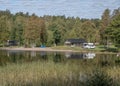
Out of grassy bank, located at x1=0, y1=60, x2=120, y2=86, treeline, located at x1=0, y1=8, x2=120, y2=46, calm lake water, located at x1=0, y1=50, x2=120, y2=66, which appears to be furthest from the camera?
treeline, located at x1=0, y1=8, x2=120, y2=46

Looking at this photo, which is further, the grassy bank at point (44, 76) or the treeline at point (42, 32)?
the treeline at point (42, 32)

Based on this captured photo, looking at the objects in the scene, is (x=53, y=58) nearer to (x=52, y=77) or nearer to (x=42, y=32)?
(x=52, y=77)

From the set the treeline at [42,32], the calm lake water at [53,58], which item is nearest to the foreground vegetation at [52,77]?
the calm lake water at [53,58]

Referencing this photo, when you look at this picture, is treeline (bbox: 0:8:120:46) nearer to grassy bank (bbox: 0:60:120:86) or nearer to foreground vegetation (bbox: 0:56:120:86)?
grassy bank (bbox: 0:60:120:86)

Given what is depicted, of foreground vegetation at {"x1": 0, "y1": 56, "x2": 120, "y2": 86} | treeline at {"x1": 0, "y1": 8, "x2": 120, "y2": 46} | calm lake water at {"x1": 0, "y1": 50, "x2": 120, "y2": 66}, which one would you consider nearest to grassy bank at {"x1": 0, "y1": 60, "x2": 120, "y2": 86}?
foreground vegetation at {"x1": 0, "y1": 56, "x2": 120, "y2": 86}

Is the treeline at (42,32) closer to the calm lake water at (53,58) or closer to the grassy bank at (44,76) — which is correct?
the calm lake water at (53,58)

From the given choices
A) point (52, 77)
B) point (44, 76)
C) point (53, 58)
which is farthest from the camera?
point (53, 58)

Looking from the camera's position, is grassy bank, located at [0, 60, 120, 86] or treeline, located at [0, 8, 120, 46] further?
treeline, located at [0, 8, 120, 46]

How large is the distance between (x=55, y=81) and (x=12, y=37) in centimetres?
10127

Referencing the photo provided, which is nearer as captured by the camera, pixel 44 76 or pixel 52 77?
pixel 52 77

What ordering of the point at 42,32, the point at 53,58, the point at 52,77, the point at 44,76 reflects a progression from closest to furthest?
the point at 52,77
the point at 44,76
the point at 53,58
the point at 42,32

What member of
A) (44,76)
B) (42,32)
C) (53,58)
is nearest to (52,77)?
(44,76)

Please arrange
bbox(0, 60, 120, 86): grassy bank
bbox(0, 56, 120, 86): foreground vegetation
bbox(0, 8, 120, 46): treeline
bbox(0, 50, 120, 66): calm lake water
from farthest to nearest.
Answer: bbox(0, 8, 120, 46): treeline → bbox(0, 50, 120, 66): calm lake water → bbox(0, 60, 120, 86): grassy bank → bbox(0, 56, 120, 86): foreground vegetation

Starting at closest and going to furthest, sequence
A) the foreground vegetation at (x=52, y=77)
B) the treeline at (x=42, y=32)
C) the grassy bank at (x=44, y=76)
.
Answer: the foreground vegetation at (x=52, y=77), the grassy bank at (x=44, y=76), the treeline at (x=42, y=32)
